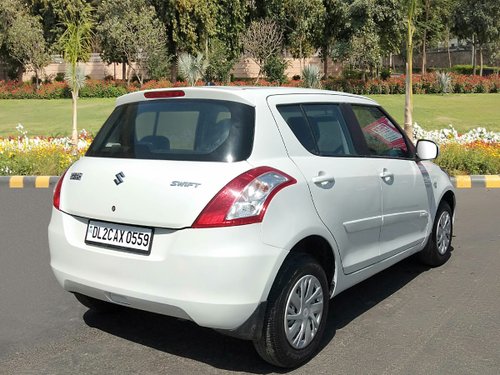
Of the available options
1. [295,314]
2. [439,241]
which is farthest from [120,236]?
[439,241]

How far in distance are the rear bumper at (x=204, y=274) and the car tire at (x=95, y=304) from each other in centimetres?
91

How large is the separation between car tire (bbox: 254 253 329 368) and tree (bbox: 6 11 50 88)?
44488mm

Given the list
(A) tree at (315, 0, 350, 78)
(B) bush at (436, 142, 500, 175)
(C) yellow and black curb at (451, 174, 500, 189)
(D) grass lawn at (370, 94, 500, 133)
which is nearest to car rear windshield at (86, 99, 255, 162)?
(C) yellow and black curb at (451, 174, 500, 189)

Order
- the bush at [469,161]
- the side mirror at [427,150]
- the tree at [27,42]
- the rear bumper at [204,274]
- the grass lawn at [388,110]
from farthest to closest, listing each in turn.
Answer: the tree at [27,42] < the grass lawn at [388,110] < the bush at [469,161] < the side mirror at [427,150] < the rear bumper at [204,274]

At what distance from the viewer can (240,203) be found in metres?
3.04

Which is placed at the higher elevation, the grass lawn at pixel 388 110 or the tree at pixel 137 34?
the tree at pixel 137 34

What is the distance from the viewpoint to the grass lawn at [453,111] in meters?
20.7

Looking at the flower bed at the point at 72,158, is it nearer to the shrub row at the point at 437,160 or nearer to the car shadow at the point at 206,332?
the shrub row at the point at 437,160

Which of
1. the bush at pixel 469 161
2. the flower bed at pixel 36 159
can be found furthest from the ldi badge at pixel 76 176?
the bush at pixel 469 161

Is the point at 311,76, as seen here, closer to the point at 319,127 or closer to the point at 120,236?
the point at 319,127

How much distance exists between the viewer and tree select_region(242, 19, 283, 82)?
4497 centimetres

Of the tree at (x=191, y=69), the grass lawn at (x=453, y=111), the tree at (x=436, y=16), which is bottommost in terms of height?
the grass lawn at (x=453, y=111)

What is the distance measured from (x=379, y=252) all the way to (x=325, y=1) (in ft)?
143

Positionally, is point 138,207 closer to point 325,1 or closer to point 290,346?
point 290,346
